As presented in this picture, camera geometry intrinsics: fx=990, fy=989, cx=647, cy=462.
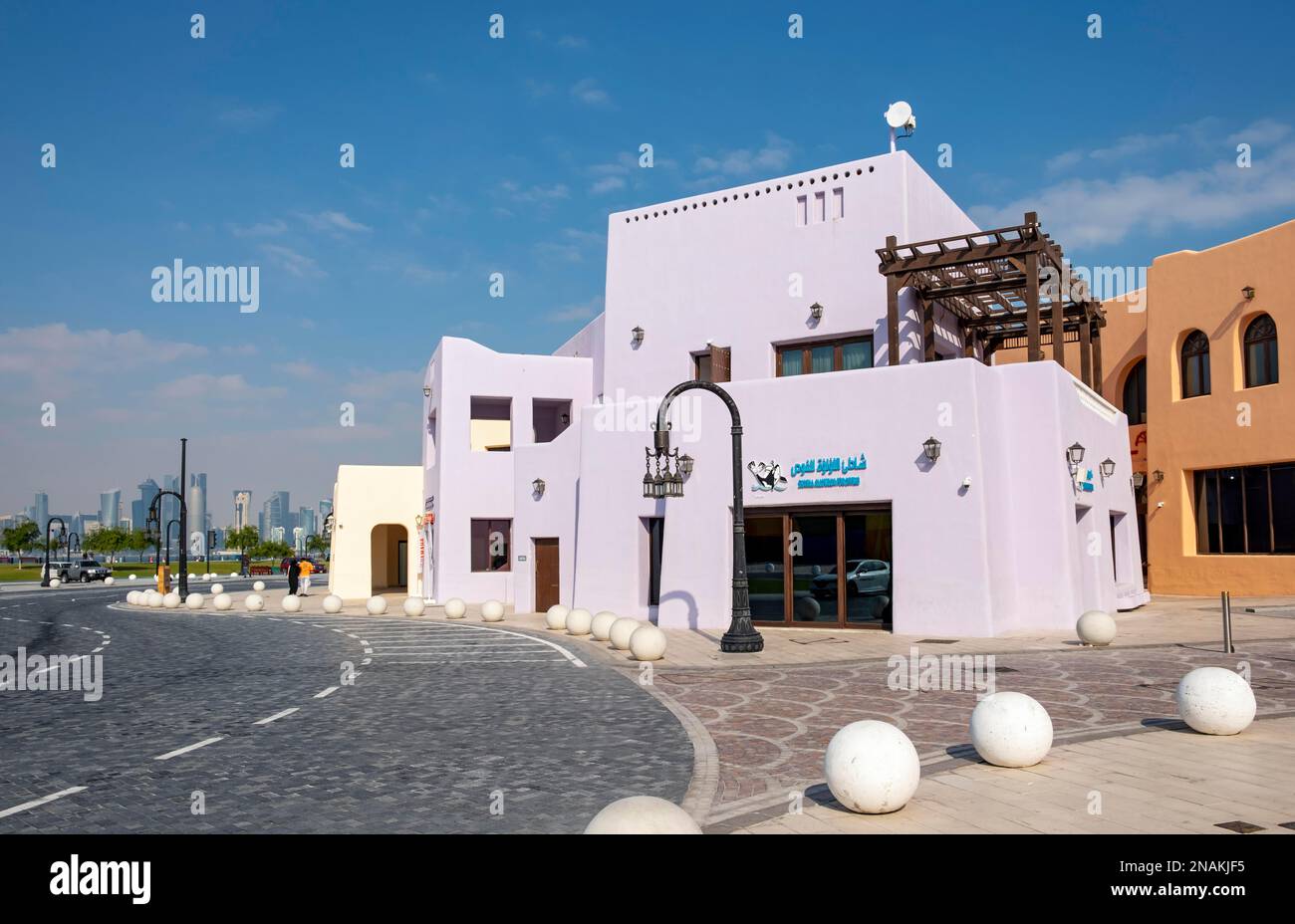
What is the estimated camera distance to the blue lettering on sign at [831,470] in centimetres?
2131

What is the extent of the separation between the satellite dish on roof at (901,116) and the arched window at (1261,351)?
11.8m

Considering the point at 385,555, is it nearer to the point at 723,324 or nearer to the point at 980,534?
the point at 723,324

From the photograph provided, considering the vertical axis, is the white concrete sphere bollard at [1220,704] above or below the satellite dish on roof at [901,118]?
below

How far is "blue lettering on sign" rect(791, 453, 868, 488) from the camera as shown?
2131cm

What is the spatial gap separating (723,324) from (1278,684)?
17625mm

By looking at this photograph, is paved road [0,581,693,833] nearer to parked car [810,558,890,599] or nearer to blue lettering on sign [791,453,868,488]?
parked car [810,558,890,599]

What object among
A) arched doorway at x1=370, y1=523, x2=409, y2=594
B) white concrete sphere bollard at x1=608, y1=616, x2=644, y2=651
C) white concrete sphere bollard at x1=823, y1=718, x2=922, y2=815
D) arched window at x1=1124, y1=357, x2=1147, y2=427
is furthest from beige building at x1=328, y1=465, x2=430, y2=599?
white concrete sphere bollard at x1=823, y1=718, x2=922, y2=815

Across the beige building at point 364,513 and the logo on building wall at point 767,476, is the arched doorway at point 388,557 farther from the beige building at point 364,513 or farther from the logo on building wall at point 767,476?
the logo on building wall at point 767,476

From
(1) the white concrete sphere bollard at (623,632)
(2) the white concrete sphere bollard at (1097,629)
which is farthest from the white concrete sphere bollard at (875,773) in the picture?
(2) the white concrete sphere bollard at (1097,629)

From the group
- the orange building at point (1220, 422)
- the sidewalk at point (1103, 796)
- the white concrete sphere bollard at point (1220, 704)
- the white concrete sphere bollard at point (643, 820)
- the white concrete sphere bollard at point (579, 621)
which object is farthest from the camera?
the orange building at point (1220, 422)

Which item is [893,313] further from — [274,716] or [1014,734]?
[274,716]

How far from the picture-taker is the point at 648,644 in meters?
16.7

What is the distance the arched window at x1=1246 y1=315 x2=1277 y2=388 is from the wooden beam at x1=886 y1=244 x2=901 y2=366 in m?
12.2
